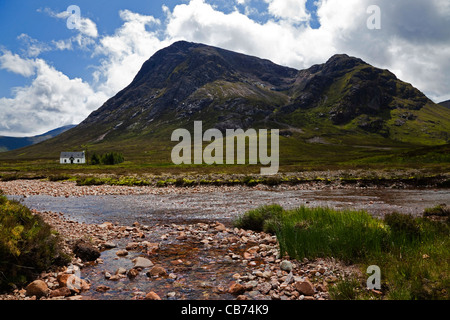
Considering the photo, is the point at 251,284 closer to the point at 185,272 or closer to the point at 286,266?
the point at 286,266

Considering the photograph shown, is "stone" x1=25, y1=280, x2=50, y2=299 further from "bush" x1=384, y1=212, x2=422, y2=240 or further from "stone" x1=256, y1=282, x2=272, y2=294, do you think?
"bush" x1=384, y1=212, x2=422, y2=240

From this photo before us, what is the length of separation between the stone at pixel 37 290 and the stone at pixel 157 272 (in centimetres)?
292

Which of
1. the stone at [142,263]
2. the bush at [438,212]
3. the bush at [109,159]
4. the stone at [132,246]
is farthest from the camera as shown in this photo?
the bush at [109,159]

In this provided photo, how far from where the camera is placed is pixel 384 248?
921cm

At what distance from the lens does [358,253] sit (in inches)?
348

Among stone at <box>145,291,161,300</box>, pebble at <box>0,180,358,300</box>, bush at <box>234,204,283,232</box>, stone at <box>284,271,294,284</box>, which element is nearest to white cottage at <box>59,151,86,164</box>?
pebble at <box>0,180,358,300</box>

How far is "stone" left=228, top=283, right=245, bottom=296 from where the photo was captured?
7.38 metres

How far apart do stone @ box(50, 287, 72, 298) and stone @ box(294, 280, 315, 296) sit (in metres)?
6.46

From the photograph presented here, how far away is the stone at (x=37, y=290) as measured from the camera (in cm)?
709

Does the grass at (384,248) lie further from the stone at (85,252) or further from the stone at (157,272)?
the stone at (85,252)

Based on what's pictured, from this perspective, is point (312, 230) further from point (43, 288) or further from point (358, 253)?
point (43, 288)

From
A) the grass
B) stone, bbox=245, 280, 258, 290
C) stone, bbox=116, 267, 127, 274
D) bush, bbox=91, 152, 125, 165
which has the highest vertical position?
bush, bbox=91, 152, 125, 165

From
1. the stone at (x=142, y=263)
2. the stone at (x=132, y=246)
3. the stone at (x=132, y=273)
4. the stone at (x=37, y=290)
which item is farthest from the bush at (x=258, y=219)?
the stone at (x=37, y=290)
